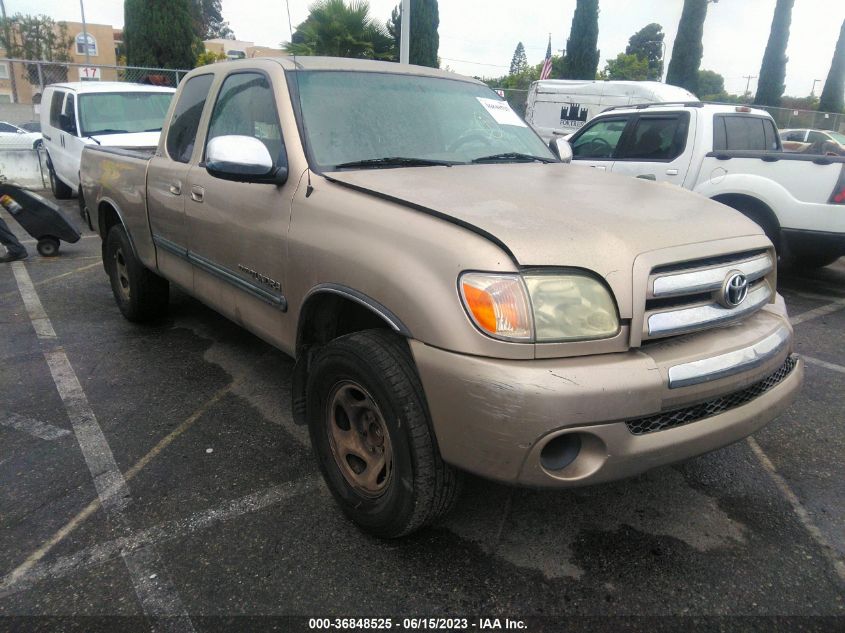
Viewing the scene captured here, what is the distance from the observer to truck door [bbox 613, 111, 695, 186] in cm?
688

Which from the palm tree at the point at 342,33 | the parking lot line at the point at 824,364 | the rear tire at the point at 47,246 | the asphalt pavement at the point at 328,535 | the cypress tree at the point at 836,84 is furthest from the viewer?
the cypress tree at the point at 836,84

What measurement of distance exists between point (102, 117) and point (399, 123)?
8.01m

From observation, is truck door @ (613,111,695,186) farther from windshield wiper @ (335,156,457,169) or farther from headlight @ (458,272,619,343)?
headlight @ (458,272,619,343)

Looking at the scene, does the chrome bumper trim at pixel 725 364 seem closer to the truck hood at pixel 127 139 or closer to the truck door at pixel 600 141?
the truck door at pixel 600 141

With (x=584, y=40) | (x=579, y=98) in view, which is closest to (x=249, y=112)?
(x=579, y=98)

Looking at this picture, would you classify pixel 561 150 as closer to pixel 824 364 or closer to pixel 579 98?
pixel 824 364

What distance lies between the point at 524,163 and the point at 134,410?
8.38 ft

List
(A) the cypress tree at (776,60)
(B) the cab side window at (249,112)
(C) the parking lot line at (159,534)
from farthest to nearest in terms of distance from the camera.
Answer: (A) the cypress tree at (776,60) → (B) the cab side window at (249,112) → (C) the parking lot line at (159,534)

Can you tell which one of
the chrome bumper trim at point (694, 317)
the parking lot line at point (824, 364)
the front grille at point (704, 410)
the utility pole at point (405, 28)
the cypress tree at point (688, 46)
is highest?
the cypress tree at point (688, 46)

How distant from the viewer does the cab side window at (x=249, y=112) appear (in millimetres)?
3061

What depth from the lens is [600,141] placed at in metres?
7.91

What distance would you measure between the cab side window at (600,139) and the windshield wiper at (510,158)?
14.8 feet

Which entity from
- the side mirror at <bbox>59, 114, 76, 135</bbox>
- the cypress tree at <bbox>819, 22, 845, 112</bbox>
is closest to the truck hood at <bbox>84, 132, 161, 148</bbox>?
the side mirror at <bbox>59, 114, 76, 135</bbox>

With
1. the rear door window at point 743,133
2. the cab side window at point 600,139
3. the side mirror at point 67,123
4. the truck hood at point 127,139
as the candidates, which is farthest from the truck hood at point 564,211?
the side mirror at point 67,123
